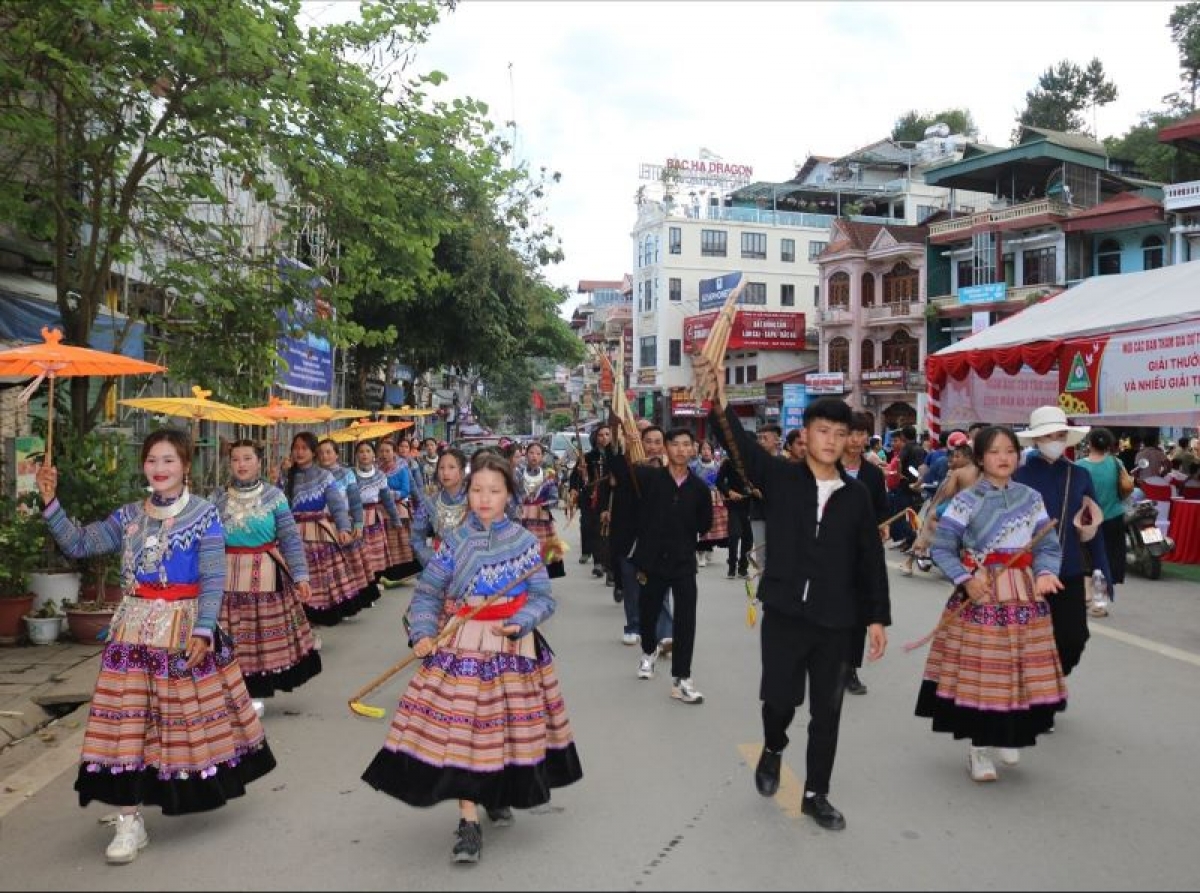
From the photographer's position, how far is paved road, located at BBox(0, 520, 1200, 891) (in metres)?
3.89

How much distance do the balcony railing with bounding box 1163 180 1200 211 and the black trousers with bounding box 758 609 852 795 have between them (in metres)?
30.9

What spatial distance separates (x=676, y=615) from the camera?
21.8 ft

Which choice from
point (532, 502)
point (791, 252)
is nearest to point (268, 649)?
point (532, 502)

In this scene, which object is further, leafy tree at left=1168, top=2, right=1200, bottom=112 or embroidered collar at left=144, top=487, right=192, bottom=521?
leafy tree at left=1168, top=2, right=1200, bottom=112

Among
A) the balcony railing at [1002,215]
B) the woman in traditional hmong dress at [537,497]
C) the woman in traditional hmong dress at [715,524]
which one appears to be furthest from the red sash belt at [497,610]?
the balcony railing at [1002,215]

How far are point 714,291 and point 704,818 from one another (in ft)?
164

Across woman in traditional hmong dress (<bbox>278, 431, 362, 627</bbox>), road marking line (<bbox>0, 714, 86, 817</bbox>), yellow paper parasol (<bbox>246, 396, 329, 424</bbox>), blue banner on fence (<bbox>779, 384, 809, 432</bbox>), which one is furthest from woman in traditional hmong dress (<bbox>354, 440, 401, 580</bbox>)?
blue banner on fence (<bbox>779, 384, 809, 432</bbox>)

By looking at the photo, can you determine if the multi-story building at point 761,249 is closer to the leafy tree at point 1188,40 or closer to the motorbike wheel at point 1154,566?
the leafy tree at point 1188,40

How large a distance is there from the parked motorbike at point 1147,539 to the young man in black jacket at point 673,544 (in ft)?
25.0

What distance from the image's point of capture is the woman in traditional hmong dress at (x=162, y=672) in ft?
13.6

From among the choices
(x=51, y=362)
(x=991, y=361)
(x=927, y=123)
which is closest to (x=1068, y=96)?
(x=927, y=123)

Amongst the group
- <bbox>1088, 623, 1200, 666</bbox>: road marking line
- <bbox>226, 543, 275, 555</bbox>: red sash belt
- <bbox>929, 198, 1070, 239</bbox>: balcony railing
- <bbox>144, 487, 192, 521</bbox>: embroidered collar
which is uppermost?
<bbox>929, 198, 1070, 239</bbox>: balcony railing

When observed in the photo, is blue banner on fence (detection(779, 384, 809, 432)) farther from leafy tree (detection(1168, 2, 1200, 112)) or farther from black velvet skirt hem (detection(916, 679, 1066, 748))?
black velvet skirt hem (detection(916, 679, 1066, 748))

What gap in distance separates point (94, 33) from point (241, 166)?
1.43 meters
